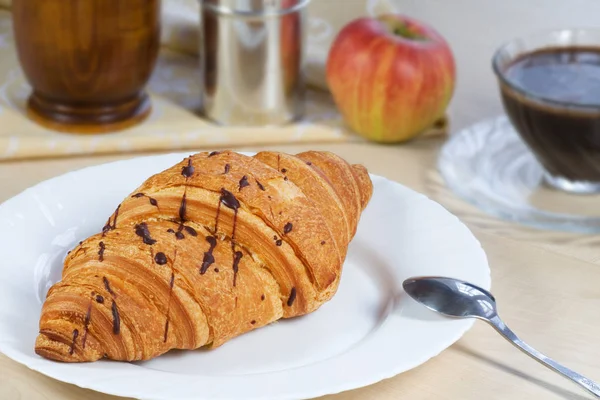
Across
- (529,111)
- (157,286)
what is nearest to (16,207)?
(157,286)

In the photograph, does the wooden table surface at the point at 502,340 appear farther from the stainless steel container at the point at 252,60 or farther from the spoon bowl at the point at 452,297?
the stainless steel container at the point at 252,60

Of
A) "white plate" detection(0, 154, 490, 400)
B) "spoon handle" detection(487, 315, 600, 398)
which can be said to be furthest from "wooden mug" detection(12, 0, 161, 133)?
"spoon handle" detection(487, 315, 600, 398)

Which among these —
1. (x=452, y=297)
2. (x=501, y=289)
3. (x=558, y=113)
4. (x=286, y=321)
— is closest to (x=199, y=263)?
(x=286, y=321)

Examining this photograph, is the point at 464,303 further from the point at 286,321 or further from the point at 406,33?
the point at 406,33

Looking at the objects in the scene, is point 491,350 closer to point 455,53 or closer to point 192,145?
point 192,145

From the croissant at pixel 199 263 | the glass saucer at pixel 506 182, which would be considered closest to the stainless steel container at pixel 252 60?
the glass saucer at pixel 506 182

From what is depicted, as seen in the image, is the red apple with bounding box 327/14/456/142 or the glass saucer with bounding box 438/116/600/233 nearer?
the glass saucer with bounding box 438/116/600/233

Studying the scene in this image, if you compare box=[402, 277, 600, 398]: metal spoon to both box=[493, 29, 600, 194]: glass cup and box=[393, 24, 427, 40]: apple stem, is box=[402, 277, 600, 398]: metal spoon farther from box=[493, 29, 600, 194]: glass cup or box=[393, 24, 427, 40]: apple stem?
box=[393, 24, 427, 40]: apple stem
